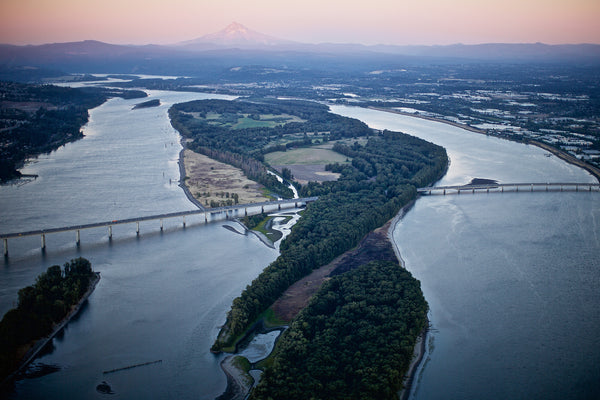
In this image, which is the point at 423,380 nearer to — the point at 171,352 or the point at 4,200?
the point at 171,352

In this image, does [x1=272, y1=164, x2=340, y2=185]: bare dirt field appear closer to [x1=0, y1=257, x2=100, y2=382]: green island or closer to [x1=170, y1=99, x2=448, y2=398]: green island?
[x1=170, y1=99, x2=448, y2=398]: green island

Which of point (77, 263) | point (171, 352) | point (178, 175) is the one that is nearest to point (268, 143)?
point (178, 175)

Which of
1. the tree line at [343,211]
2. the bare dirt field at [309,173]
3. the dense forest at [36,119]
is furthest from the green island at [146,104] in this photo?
the bare dirt field at [309,173]

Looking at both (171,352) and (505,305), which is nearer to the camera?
(171,352)

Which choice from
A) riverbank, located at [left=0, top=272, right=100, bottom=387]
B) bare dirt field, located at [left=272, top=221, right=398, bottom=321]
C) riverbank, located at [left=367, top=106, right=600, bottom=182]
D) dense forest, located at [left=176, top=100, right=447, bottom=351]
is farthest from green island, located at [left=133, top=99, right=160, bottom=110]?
riverbank, located at [left=0, top=272, right=100, bottom=387]

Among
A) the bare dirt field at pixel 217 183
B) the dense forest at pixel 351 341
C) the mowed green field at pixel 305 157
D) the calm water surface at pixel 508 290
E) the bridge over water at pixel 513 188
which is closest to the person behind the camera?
the dense forest at pixel 351 341

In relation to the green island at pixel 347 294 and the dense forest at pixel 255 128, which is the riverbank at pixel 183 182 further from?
the green island at pixel 347 294
